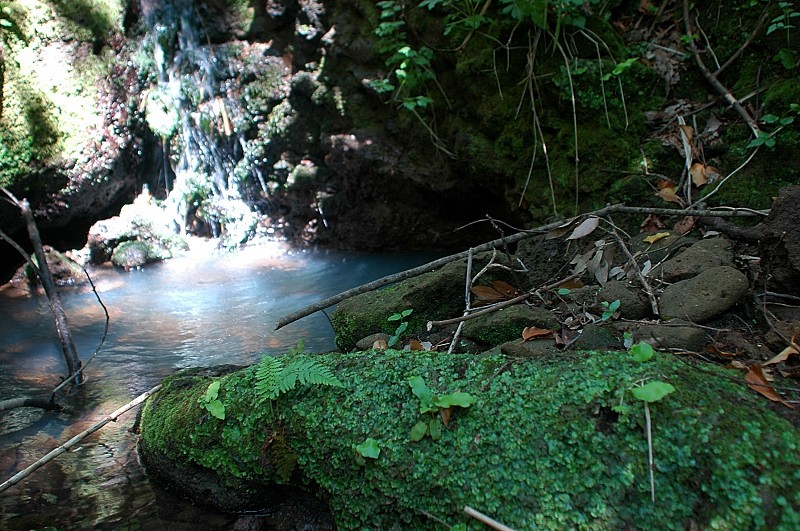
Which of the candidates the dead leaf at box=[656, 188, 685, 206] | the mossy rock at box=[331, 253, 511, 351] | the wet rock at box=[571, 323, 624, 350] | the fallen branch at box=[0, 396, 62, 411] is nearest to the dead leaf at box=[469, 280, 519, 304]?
the mossy rock at box=[331, 253, 511, 351]

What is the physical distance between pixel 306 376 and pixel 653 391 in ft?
4.28

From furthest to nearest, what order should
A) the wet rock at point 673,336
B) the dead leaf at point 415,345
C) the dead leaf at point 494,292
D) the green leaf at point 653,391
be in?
the dead leaf at point 494,292
the dead leaf at point 415,345
the wet rock at point 673,336
the green leaf at point 653,391

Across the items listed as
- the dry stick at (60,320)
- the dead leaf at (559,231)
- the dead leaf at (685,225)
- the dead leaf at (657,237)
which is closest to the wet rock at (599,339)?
the dead leaf at (559,231)

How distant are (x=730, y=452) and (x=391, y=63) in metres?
5.07

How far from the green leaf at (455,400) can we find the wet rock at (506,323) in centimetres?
72

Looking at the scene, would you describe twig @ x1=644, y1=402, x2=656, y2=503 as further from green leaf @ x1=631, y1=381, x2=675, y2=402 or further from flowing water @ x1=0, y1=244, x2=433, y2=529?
flowing water @ x1=0, y1=244, x2=433, y2=529

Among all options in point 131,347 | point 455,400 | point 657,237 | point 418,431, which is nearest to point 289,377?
point 418,431

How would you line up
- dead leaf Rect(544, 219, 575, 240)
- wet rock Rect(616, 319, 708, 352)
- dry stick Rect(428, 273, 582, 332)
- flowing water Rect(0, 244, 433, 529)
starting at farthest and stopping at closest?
1. dead leaf Rect(544, 219, 575, 240)
2. dry stick Rect(428, 273, 582, 332)
3. flowing water Rect(0, 244, 433, 529)
4. wet rock Rect(616, 319, 708, 352)

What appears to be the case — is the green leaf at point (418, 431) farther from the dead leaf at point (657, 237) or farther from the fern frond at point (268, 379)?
the dead leaf at point (657, 237)

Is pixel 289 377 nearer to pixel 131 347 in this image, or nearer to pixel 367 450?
pixel 367 450

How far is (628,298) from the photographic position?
265cm

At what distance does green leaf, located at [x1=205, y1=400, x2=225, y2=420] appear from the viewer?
2373mm

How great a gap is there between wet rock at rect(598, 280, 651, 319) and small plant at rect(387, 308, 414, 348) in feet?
3.34

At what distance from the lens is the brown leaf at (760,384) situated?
1808 mm
